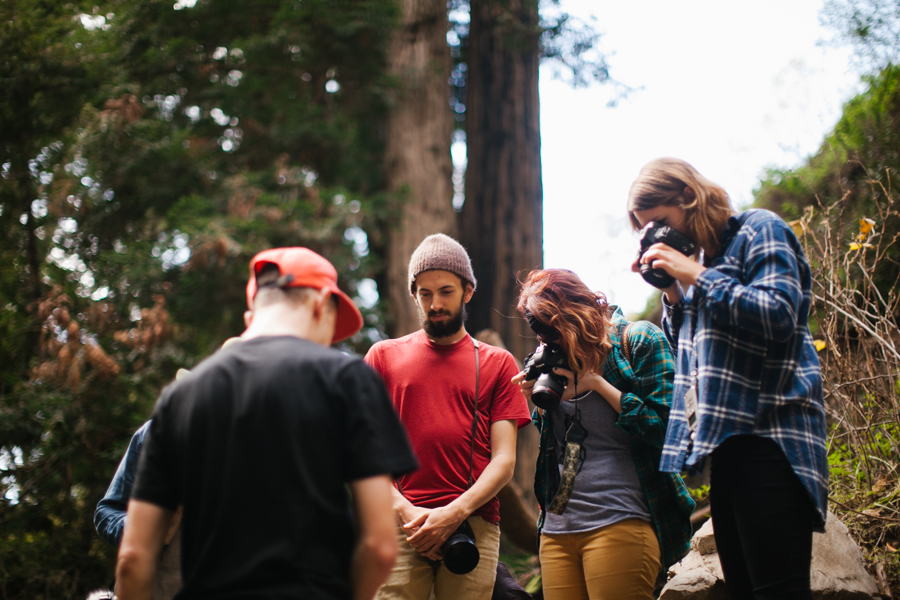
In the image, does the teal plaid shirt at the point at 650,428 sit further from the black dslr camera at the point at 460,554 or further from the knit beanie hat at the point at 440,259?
the knit beanie hat at the point at 440,259

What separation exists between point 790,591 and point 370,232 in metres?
6.25

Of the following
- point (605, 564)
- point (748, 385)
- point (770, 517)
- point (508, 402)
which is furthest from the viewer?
point (508, 402)

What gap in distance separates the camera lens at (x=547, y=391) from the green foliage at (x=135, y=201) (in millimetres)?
4359

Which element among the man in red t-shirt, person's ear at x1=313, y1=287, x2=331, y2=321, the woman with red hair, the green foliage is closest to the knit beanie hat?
the man in red t-shirt

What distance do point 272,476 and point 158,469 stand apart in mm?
304

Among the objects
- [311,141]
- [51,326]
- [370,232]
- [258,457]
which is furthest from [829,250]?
[51,326]

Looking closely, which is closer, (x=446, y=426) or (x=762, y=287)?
(x=762, y=287)

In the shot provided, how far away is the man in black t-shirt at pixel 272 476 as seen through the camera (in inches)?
51.2

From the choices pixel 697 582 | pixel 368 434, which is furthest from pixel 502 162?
pixel 368 434

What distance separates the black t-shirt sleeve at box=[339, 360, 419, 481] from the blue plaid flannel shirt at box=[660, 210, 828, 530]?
1.06 meters

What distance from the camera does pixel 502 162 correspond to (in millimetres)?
7234

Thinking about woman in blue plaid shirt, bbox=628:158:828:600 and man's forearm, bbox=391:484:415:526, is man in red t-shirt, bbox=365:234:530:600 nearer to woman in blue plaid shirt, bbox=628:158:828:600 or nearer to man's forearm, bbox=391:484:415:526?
man's forearm, bbox=391:484:415:526

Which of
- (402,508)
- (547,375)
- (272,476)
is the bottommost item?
(402,508)

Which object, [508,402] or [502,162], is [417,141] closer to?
[502,162]
